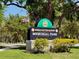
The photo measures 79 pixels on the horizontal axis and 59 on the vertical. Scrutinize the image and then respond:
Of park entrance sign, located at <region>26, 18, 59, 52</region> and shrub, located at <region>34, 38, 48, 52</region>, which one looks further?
park entrance sign, located at <region>26, 18, 59, 52</region>

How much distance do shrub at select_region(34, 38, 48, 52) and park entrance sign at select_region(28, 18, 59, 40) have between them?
1303 mm

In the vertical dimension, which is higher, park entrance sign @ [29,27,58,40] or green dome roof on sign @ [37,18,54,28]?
green dome roof on sign @ [37,18,54,28]

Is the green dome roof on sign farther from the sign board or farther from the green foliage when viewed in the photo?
the green foliage

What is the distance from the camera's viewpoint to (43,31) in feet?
80.3

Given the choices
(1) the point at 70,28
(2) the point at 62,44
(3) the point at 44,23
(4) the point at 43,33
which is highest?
(3) the point at 44,23

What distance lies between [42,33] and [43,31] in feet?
0.63

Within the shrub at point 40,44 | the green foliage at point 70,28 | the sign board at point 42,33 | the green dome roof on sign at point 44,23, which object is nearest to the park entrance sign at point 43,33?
the sign board at point 42,33

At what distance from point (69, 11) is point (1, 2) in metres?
8.03

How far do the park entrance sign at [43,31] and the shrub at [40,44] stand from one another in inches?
51.3

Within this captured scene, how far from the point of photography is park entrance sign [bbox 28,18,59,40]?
24.1 meters

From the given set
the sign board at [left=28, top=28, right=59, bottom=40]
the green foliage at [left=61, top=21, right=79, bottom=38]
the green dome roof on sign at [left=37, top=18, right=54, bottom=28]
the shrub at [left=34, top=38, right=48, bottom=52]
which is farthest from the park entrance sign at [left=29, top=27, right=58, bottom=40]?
the green foliage at [left=61, top=21, right=79, bottom=38]

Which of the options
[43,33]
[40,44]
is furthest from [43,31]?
[40,44]

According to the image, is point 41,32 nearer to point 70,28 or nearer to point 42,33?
point 42,33

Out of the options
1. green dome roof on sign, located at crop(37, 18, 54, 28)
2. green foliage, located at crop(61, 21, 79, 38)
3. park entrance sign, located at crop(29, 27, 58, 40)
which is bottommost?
green foliage, located at crop(61, 21, 79, 38)
